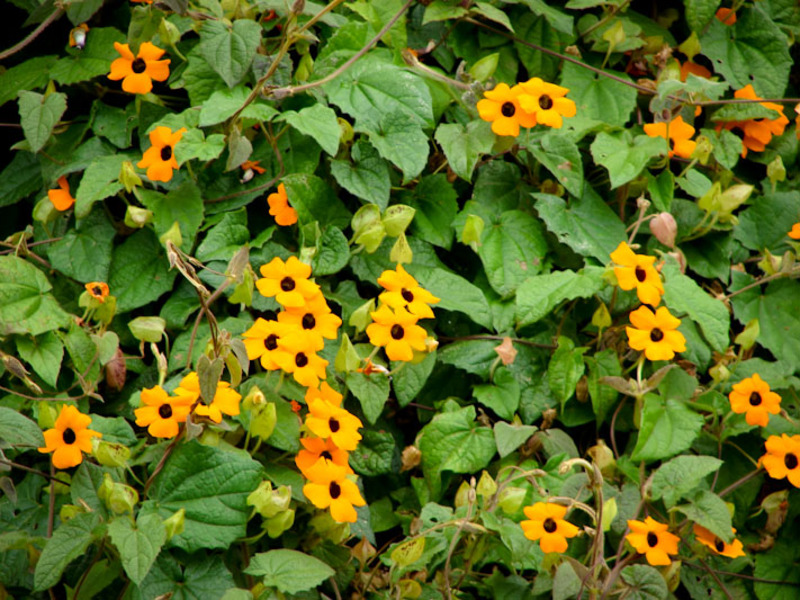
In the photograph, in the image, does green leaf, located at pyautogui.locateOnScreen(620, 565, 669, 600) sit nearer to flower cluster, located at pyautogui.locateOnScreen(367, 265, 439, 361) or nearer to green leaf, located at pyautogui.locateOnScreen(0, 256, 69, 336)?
flower cluster, located at pyautogui.locateOnScreen(367, 265, 439, 361)

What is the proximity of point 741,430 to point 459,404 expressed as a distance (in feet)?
1.78

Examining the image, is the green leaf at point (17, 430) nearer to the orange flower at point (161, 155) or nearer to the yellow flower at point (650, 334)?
the orange flower at point (161, 155)

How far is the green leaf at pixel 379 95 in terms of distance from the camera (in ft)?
5.26

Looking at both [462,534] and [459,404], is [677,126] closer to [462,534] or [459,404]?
[459,404]

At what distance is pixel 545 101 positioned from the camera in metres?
1.59

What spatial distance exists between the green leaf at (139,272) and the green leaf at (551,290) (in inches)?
25.9

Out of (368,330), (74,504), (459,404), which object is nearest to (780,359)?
(459,404)

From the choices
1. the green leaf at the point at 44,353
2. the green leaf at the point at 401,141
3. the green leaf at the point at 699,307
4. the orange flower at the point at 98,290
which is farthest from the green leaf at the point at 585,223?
the green leaf at the point at 44,353

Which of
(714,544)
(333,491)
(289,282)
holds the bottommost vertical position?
(714,544)

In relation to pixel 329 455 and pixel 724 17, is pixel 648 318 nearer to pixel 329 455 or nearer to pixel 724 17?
pixel 329 455

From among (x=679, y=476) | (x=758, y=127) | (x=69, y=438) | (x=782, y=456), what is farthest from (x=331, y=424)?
(x=758, y=127)

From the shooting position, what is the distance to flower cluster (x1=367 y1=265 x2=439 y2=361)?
4.50ft

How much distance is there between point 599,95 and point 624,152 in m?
0.24

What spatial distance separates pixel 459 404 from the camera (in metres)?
1.62
